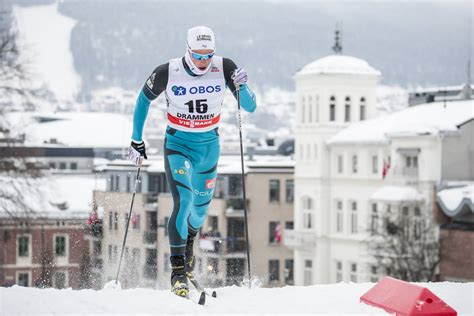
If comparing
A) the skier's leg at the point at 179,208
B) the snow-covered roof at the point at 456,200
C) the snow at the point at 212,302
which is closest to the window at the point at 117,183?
the snow at the point at 212,302

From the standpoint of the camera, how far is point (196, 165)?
13406 mm

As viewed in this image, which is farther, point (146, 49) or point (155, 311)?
point (146, 49)

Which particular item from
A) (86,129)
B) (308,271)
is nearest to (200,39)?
(308,271)

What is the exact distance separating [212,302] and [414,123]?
57.3 m

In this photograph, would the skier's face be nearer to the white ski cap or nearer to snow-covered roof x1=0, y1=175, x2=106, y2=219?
the white ski cap

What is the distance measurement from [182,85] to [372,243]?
55972 millimetres

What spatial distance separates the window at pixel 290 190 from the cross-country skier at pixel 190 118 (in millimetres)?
73120

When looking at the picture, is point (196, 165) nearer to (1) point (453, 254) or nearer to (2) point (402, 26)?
(1) point (453, 254)

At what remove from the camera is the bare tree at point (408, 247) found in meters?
57.6

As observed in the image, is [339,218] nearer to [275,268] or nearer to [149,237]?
[275,268]

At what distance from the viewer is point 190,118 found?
43.6ft

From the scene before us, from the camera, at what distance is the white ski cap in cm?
1311

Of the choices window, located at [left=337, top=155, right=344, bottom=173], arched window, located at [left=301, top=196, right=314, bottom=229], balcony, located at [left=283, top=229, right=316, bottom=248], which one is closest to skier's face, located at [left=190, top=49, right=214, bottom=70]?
window, located at [left=337, top=155, right=344, bottom=173]

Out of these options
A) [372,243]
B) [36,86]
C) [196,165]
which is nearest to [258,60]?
[372,243]
